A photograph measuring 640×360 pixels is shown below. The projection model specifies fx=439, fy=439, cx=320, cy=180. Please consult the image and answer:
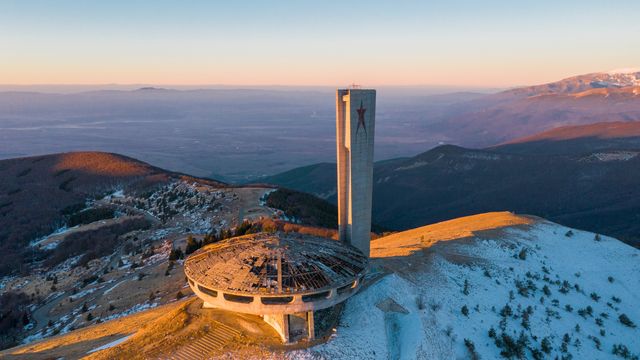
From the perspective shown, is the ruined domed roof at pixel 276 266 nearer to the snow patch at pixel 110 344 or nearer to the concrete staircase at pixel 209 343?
the concrete staircase at pixel 209 343

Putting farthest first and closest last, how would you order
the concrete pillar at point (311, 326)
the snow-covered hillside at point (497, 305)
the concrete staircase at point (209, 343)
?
the snow-covered hillside at point (497, 305) → the concrete pillar at point (311, 326) → the concrete staircase at point (209, 343)

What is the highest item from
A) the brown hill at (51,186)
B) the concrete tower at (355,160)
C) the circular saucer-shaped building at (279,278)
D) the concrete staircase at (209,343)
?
the concrete tower at (355,160)

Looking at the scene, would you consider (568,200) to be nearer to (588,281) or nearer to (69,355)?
(588,281)

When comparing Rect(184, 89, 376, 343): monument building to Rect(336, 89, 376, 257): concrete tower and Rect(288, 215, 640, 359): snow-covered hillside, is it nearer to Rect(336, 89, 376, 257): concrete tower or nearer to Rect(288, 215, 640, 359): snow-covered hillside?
Rect(336, 89, 376, 257): concrete tower

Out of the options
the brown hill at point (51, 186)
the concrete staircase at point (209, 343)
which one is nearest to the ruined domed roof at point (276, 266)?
the concrete staircase at point (209, 343)

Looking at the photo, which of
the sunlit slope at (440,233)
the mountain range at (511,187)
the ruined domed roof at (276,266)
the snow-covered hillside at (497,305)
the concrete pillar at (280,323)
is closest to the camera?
the ruined domed roof at (276,266)

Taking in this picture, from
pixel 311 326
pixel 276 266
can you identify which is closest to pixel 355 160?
pixel 276 266

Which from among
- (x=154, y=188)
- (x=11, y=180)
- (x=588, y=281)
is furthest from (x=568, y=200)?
(x=11, y=180)
